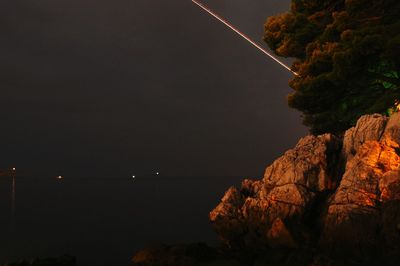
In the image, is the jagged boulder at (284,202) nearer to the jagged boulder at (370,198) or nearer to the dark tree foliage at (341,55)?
the jagged boulder at (370,198)

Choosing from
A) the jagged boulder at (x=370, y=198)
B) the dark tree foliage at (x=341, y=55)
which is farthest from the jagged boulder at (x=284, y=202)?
the dark tree foliage at (x=341, y=55)

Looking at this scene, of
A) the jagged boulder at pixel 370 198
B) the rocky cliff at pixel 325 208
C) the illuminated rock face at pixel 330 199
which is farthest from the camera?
the illuminated rock face at pixel 330 199

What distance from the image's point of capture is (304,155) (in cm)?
2034

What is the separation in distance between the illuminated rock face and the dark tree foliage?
3.69 metres

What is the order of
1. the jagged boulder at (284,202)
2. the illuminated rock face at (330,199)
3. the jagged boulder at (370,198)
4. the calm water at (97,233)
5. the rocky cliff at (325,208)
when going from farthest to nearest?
the calm water at (97,233)
the jagged boulder at (284,202)
the illuminated rock face at (330,199)
the rocky cliff at (325,208)
the jagged boulder at (370,198)

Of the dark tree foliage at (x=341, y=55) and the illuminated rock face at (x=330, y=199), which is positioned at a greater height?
the dark tree foliage at (x=341, y=55)

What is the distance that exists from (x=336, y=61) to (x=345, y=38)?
1.40 metres

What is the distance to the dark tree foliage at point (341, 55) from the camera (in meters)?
21.3

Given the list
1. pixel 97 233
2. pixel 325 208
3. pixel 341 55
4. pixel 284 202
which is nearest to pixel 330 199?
pixel 325 208

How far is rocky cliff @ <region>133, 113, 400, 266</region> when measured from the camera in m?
15.6

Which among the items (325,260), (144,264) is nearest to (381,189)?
(325,260)

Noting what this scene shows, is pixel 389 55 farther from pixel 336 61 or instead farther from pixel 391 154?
pixel 391 154

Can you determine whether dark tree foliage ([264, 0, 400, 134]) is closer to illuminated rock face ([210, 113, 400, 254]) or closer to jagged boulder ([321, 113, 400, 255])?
illuminated rock face ([210, 113, 400, 254])

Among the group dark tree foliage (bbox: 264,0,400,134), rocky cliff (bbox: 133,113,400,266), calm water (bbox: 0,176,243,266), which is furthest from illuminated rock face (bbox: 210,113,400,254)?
calm water (bbox: 0,176,243,266)
